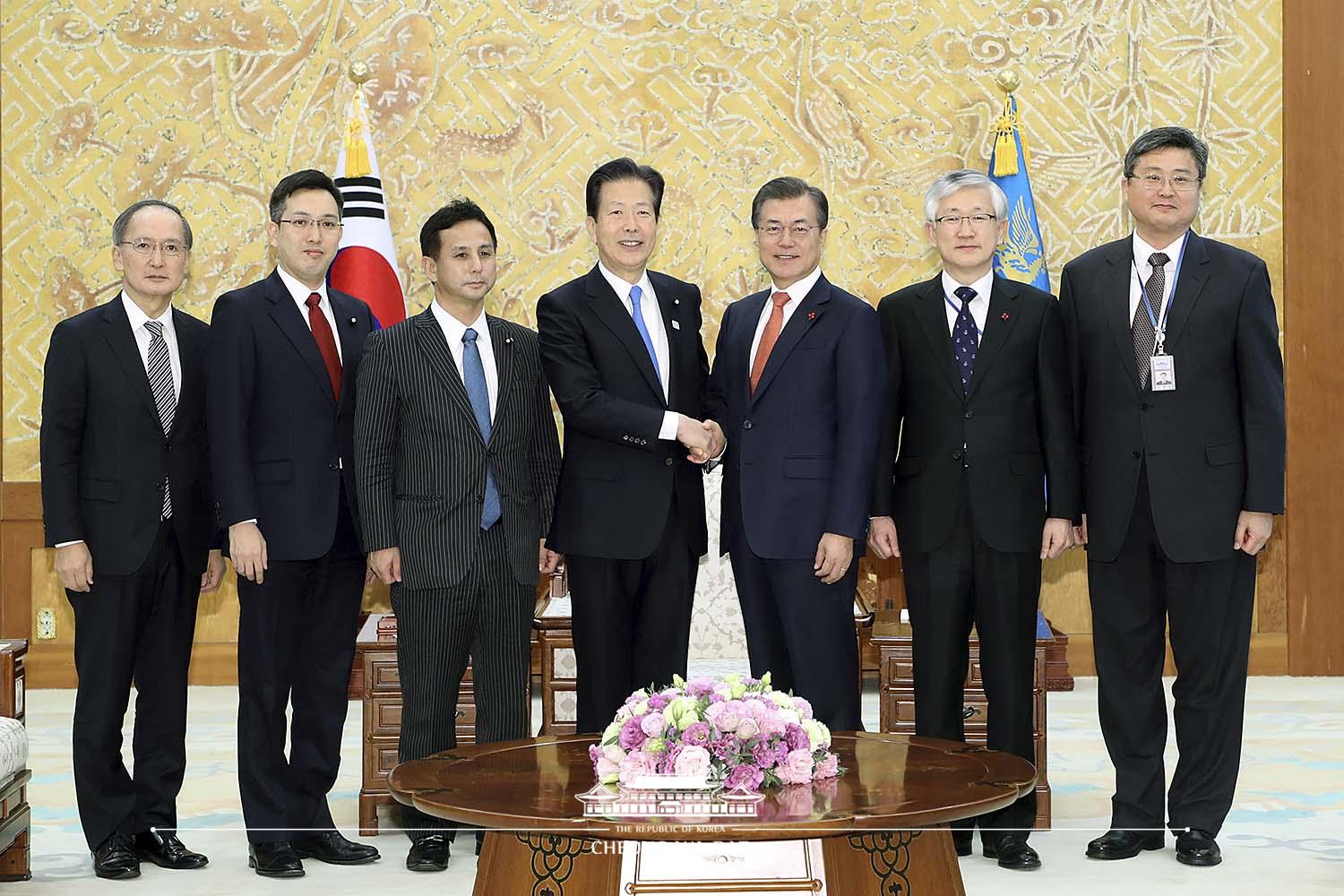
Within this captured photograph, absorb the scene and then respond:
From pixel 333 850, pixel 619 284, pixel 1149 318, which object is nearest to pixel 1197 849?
pixel 1149 318

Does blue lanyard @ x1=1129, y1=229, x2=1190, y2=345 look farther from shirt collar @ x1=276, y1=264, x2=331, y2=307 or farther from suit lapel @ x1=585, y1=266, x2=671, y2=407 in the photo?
shirt collar @ x1=276, y1=264, x2=331, y2=307

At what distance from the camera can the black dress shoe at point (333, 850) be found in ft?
11.6

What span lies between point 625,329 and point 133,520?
48.6 inches

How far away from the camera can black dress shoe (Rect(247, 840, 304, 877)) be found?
3.41 m

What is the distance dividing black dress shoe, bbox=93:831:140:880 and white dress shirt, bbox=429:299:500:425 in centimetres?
131

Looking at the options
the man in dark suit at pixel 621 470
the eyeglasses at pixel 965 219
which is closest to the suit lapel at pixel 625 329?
the man in dark suit at pixel 621 470

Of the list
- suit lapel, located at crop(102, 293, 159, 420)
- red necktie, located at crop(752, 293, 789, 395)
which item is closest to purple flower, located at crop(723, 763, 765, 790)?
red necktie, located at crop(752, 293, 789, 395)

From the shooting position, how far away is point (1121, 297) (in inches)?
141

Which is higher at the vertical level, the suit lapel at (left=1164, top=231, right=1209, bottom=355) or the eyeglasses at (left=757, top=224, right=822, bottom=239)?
the eyeglasses at (left=757, top=224, right=822, bottom=239)

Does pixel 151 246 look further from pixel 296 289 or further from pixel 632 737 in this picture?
pixel 632 737

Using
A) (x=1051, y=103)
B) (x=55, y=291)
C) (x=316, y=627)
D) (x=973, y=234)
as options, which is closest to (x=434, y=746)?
(x=316, y=627)

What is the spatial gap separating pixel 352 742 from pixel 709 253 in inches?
102

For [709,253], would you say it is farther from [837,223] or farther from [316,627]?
[316,627]

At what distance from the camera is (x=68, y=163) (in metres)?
6.32
